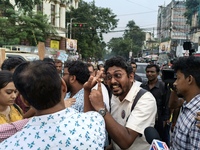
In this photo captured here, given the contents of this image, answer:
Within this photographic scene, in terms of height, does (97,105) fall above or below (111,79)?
below

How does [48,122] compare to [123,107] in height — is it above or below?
above

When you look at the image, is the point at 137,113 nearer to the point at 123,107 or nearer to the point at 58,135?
the point at 123,107

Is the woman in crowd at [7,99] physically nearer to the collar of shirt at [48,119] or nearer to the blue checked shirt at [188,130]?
the collar of shirt at [48,119]

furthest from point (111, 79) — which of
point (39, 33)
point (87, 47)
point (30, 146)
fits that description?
point (87, 47)

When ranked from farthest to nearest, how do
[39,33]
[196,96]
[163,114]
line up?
[39,33] → [163,114] → [196,96]

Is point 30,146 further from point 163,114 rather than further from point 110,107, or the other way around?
point 163,114

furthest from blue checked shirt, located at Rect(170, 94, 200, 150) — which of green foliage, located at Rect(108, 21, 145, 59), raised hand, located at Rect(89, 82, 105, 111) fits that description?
green foliage, located at Rect(108, 21, 145, 59)

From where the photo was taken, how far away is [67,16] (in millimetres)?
33844

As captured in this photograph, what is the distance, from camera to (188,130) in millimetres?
1896

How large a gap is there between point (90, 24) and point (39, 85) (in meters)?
31.3

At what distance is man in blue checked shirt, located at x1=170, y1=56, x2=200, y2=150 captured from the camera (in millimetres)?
1867

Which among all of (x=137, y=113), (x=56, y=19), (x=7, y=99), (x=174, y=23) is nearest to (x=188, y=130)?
(x=137, y=113)

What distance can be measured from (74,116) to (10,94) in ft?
4.04

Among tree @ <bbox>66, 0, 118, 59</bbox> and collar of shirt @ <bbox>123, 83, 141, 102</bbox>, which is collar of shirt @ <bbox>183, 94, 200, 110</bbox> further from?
tree @ <bbox>66, 0, 118, 59</bbox>
